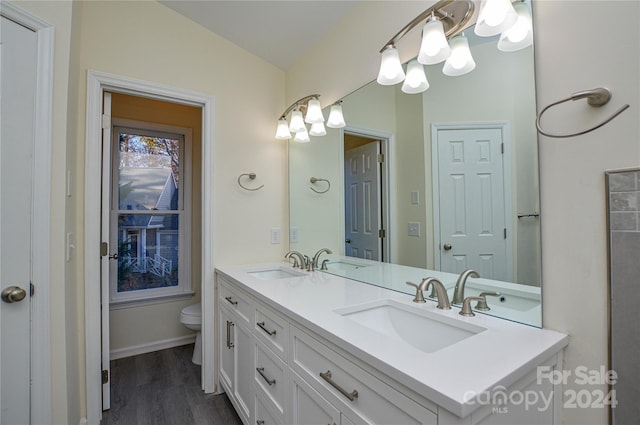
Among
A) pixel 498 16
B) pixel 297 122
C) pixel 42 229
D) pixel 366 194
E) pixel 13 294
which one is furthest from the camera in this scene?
pixel 297 122

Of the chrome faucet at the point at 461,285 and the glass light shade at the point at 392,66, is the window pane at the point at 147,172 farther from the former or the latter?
the chrome faucet at the point at 461,285

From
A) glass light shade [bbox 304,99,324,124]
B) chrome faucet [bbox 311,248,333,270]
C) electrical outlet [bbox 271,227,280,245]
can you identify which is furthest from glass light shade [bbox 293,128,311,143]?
chrome faucet [bbox 311,248,333,270]

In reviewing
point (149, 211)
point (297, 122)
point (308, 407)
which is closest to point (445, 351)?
point (308, 407)

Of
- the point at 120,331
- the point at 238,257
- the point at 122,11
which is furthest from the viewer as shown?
the point at 120,331

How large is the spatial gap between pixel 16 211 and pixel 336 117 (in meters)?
1.57

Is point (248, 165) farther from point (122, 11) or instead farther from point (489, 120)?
point (489, 120)

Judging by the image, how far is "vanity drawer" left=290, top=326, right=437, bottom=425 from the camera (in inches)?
27.7

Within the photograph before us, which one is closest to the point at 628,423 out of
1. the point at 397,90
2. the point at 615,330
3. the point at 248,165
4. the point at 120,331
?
the point at 615,330

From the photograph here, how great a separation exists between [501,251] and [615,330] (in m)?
0.36

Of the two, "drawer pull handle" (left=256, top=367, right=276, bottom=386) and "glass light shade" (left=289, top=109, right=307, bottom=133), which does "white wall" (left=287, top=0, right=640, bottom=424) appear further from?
"glass light shade" (left=289, top=109, right=307, bottom=133)

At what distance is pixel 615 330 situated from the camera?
798 millimetres

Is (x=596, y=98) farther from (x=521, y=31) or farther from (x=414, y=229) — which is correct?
(x=414, y=229)

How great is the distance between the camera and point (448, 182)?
1239mm

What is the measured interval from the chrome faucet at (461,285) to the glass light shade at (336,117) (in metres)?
1.09
